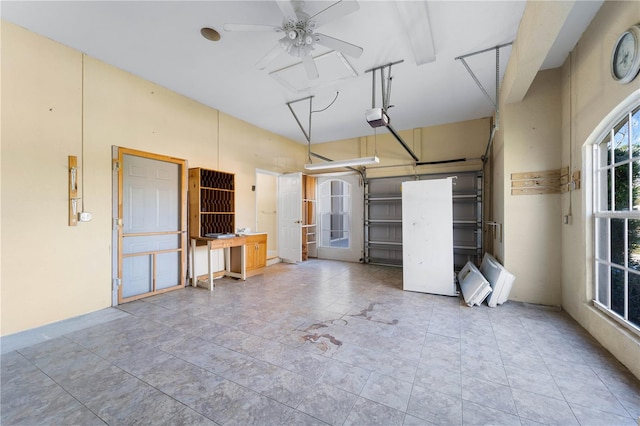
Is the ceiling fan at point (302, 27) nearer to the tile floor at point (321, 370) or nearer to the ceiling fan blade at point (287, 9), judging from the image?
the ceiling fan blade at point (287, 9)

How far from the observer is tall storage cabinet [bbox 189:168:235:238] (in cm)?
464

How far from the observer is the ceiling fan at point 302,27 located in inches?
86.8

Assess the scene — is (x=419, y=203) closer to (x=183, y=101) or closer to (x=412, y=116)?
(x=412, y=116)

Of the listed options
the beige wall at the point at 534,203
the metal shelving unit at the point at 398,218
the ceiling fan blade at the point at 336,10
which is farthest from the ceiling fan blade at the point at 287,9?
the metal shelving unit at the point at 398,218

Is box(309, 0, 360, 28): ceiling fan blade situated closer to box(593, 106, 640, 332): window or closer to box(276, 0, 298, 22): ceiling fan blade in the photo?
box(276, 0, 298, 22): ceiling fan blade

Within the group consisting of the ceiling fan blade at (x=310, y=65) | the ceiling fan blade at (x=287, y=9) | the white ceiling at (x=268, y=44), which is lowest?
the ceiling fan blade at (x=310, y=65)

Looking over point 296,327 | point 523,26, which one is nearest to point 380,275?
point 296,327

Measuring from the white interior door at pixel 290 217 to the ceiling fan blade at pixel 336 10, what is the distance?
4513 millimetres

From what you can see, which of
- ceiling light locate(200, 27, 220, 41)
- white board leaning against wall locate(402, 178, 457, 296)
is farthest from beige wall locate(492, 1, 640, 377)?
ceiling light locate(200, 27, 220, 41)

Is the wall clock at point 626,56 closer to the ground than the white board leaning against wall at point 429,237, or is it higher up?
higher up

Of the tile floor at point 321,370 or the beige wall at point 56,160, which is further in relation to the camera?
the beige wall at point 56,160

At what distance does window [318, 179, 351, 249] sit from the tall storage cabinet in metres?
3.05

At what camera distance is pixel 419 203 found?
4.41 meters

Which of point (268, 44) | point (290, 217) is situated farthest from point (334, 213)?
point (268, 44)
